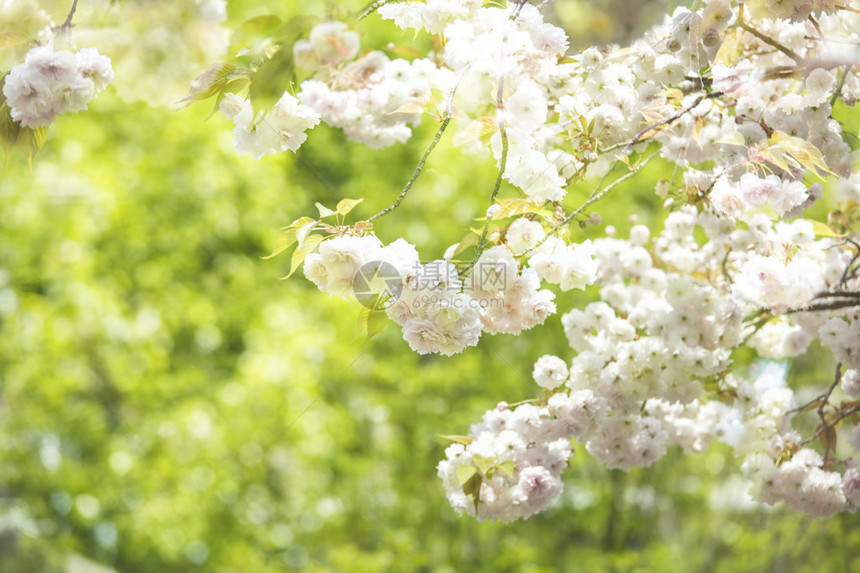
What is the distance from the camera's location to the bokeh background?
16.2ft

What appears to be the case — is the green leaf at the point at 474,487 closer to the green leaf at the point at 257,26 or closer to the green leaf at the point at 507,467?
the green leaf at the point at 507,467

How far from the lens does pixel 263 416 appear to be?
206 inches

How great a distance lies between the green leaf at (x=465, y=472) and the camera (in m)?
1.52

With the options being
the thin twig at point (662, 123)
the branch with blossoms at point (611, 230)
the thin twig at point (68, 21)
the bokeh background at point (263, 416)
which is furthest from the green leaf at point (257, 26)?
the bokeh background at point (263, 416)

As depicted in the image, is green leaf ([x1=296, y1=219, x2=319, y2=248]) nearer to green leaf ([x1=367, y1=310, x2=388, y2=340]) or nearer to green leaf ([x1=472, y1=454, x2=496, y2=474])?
green leaf ([x1=367, y1=310, x2=388, y2=340])

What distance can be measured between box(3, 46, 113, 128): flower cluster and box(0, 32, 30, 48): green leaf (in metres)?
0.03

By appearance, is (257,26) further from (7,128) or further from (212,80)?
(7,128)

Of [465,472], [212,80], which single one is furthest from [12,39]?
[465,472]

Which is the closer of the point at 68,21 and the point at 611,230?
the point at 68,21

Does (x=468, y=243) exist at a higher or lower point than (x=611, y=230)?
higher

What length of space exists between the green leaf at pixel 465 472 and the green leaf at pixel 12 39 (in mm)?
1163

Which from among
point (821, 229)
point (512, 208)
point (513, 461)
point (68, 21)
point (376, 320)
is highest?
point (68, 21)

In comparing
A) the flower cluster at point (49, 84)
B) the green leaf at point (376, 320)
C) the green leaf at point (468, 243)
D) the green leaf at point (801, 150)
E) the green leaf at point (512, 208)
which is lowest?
the green leaf at point (376, 320)

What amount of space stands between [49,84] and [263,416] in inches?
167
